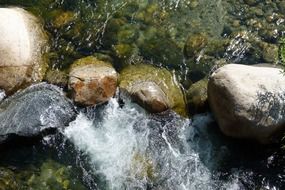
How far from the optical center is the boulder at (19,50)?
9.22m

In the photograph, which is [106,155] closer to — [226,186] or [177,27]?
[226,186]

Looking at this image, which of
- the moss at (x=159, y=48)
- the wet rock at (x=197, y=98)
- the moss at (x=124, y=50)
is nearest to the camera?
the wet rock at (x=197, y=98)

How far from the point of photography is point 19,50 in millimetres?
9430

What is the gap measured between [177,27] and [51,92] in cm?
357

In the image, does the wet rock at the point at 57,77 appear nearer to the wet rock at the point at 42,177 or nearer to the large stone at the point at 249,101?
the wet rock at the point at 42,177

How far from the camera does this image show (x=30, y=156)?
8.45 m

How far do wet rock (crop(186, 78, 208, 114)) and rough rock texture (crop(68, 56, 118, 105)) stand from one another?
5.30ft

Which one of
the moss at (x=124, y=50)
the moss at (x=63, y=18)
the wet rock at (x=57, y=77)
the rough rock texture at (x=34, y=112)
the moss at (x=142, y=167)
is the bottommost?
the moss at (x=142, y=167)

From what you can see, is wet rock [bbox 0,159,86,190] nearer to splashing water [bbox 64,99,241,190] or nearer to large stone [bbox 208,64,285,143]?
splashing water [bbox 64,99,241,190]

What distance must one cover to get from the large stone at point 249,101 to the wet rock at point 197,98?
0.53 m

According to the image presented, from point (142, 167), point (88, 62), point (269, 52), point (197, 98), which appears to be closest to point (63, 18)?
point (88, 62)

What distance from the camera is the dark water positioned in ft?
27.5

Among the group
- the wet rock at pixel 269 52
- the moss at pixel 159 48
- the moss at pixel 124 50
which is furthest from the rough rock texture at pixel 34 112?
the wet rock at pixel 269 52

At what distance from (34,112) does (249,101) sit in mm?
4115
